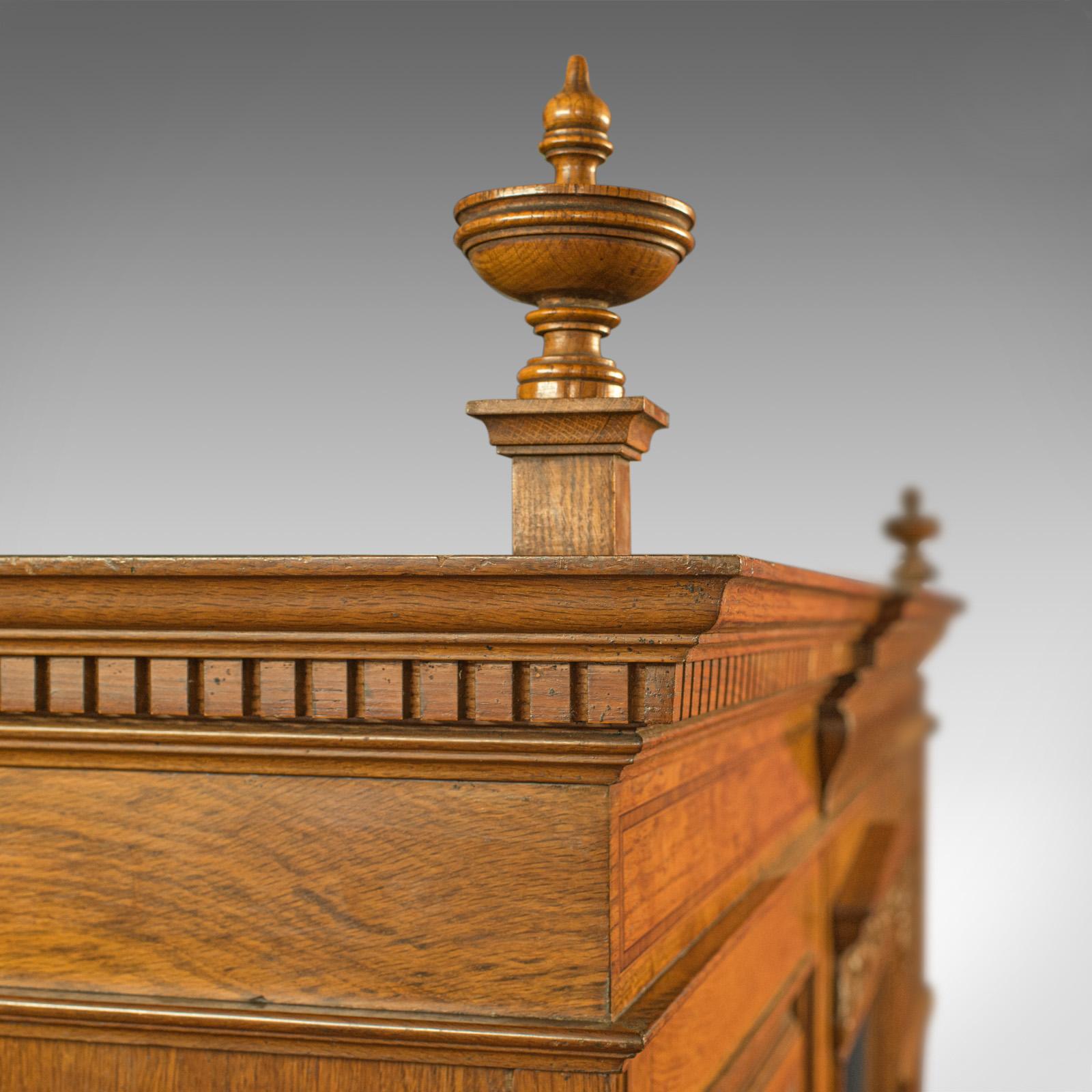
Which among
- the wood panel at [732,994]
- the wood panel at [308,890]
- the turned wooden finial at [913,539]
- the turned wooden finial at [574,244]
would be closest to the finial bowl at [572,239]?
the turned wooden finial at [574,244]

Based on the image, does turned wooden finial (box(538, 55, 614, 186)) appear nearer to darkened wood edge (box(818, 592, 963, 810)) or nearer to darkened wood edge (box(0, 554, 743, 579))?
darkened wood edge (box(0, 554, 743, 579))

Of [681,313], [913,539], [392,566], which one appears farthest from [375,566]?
[681,313]

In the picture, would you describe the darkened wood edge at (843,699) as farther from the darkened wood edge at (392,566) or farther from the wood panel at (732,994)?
the darkened wood edge at (392,566)

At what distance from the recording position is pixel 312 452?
2789 mm

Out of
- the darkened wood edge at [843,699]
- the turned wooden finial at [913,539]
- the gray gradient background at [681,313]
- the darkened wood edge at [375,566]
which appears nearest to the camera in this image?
the darkened wood edge at [375,566]

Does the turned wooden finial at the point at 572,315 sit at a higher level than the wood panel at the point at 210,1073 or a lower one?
higher

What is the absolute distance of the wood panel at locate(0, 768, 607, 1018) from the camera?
0.88m

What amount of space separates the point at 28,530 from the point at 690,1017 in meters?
1.87

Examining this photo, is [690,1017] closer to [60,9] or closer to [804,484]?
[60,9]

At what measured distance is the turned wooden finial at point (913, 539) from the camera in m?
3.22

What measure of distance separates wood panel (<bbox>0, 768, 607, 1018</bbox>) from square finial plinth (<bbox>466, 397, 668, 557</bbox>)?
0.18 meters

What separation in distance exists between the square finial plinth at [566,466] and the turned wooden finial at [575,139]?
178 millimetres

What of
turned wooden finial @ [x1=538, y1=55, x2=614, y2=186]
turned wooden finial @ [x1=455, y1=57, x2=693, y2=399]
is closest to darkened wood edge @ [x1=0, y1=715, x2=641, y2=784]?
turned wooden finial @ [x1=455, y1=57, x2=693, y2=399]

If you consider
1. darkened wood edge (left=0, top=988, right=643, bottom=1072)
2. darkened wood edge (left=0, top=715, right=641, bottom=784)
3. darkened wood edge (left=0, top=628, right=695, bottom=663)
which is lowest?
darkened wood edge (left=0, top=988, right=643, bottom=1072)
